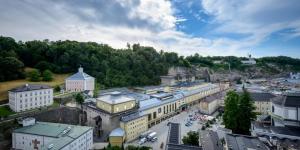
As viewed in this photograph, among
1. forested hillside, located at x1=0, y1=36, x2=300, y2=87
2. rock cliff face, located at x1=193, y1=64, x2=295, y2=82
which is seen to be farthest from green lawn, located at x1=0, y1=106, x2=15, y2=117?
rock cliff face, located at x1=193, y1=64, x2=295, y2=82

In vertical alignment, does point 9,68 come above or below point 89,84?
above

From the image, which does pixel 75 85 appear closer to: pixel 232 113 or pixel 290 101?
pixel 232 113

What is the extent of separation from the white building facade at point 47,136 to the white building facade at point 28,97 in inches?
172

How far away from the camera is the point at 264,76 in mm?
92188

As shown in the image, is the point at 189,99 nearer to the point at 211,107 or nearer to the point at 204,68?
the point at 211,107

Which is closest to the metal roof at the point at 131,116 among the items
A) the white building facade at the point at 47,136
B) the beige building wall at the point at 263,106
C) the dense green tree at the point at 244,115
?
the white building facade at the point at 47,136

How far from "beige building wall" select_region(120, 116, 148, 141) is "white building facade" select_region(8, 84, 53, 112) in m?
11.0

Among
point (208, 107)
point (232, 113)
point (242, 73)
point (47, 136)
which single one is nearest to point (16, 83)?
point (47, 136)

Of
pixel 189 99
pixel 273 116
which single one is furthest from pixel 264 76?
pixel 273 116

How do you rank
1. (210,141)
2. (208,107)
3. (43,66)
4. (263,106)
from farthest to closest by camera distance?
(43,66) < (208,107) < (263,106) < (210,141)

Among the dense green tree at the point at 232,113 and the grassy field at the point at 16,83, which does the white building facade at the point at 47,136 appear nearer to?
the grassy field at the point at 16,83

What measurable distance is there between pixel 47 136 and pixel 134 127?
33.0 ft

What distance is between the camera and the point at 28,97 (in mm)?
25672

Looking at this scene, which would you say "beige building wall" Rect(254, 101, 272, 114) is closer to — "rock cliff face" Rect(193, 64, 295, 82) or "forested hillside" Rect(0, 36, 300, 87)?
"forested hillside" Rect(0, 36, 300, 87)
